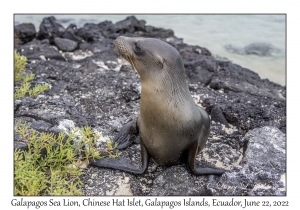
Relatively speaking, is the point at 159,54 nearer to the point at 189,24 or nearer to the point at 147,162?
the point at 147,162

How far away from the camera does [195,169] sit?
12.1 ft

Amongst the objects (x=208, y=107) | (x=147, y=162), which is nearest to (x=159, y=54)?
(x=147, y=162)

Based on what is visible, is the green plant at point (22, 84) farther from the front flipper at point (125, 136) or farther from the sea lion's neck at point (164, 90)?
the sea lion's neck at point (164, 90)

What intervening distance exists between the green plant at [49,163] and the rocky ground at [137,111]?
12 centimetres

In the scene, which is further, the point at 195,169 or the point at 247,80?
the point at 247,80

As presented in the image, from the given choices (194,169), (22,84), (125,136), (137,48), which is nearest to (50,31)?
(22,84)

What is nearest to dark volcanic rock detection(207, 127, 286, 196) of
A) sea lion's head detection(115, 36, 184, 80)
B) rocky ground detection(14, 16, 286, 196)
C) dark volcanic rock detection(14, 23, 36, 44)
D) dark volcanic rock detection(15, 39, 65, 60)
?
rocky ground detection(14, 16, 286, 196)

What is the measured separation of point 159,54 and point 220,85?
9.89 feet

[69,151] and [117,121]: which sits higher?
[117,121]

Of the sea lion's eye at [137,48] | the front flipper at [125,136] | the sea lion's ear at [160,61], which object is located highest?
the sea lion's eye at [137,48]

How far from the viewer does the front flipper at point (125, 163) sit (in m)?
3.66

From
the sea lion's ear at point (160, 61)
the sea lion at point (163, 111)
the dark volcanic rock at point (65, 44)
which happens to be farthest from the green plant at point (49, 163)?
the dark volcanic rock at point (65, 44)

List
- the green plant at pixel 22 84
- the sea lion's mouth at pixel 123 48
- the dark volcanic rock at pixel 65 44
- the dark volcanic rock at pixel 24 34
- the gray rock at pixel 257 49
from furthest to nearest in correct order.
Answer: the gray rock at pixel 257 49, the dark volcanic rock at pixel 24 34, the dark volcanic rock at pixel 65 44, the green plant at pixel 22 84, the sea lion's mouth at pixel 123 48
